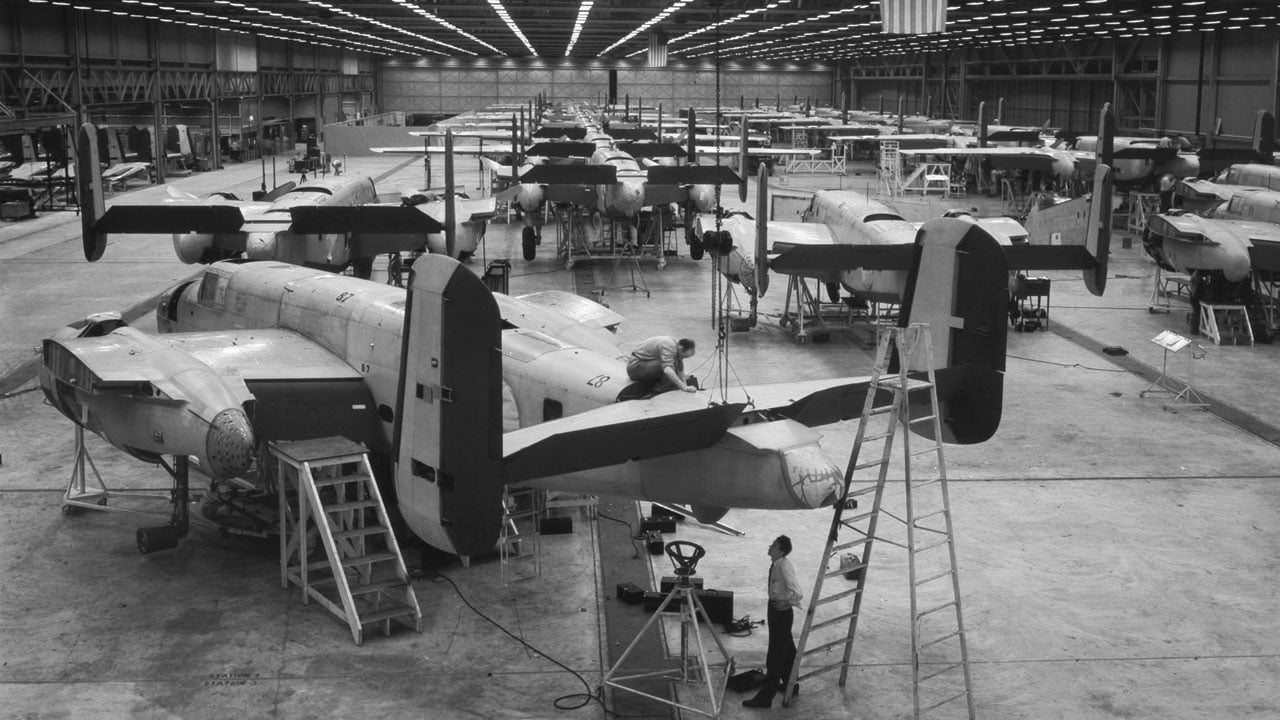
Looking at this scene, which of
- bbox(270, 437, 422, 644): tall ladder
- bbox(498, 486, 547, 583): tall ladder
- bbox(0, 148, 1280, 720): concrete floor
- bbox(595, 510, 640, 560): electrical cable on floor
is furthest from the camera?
bbox(595, 510, 640, 560): electrical cable on floor

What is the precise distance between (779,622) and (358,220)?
11.9 m

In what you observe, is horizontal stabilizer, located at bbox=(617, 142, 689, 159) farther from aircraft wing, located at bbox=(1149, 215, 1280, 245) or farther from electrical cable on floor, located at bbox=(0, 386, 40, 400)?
electrical cable on floor, located at bbox=(0, 386, 40, 400)

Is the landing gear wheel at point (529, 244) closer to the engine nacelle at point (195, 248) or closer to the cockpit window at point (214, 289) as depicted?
the engine nacelle at point (195, 248)

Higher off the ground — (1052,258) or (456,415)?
(1052,258)

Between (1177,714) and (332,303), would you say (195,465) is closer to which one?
(332,303)

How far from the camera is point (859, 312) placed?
109ft

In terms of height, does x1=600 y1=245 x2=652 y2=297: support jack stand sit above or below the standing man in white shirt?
above

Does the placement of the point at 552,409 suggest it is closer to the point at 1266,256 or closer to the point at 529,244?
the point at 1266,256

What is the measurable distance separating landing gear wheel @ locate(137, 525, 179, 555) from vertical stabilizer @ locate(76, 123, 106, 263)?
7256 millimetres

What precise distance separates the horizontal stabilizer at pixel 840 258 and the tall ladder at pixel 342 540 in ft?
26.6

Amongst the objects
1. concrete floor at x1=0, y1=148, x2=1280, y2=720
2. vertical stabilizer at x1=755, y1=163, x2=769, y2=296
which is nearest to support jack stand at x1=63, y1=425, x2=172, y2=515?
concrete floor at x1=0, y1=148, x2=1280, y2=720

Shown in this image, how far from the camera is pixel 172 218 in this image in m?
20.9

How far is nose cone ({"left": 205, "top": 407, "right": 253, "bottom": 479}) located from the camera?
570 inches

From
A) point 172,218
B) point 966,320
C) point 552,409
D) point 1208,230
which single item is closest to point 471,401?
point 552,409
